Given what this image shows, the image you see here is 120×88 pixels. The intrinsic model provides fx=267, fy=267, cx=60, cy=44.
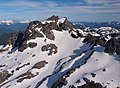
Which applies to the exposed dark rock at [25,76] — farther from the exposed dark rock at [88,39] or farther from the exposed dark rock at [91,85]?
the exposed dark rock at [88,39]

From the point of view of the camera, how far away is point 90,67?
12738 cm

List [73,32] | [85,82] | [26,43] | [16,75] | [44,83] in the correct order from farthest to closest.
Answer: [73,32], [26,43], [16,75], [44,83], [85,82]

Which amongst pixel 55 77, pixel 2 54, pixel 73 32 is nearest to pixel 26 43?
pixel 2 54

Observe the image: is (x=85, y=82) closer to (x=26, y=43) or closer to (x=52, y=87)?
(x=52, y=87)

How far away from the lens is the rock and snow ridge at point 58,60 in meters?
118

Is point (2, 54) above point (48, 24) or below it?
below

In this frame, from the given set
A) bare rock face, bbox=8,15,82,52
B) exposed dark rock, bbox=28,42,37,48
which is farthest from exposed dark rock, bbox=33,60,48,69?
exposed dark rock, bbox=28,42,37,48

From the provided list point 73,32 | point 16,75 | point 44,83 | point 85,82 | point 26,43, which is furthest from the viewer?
point 73,32

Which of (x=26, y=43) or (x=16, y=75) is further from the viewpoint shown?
(x=26, y=43)

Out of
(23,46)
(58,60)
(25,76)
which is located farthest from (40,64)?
(23,46)

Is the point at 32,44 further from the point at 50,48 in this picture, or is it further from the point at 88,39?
the point at 88,39

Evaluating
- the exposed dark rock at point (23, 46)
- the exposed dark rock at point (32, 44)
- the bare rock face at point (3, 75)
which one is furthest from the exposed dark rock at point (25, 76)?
the exposed dark rock at point (32, 44)

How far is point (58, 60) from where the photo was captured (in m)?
150

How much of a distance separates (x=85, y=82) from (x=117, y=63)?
78.2 feet
